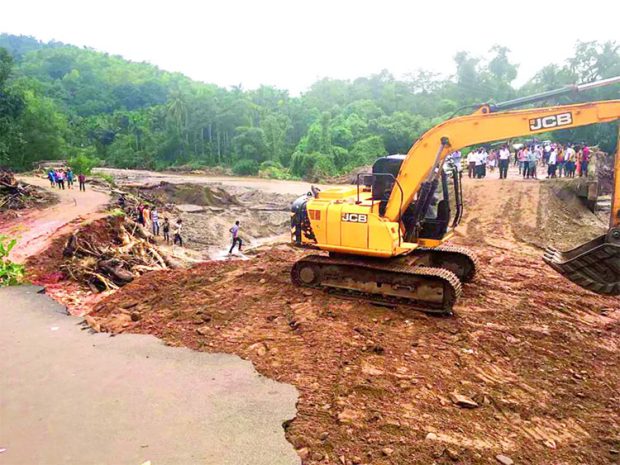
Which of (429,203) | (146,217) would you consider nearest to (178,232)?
(146,217)

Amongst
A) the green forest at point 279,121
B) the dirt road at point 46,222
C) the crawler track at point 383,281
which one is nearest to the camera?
the crawler track at point 383,281

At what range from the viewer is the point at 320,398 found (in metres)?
5.38

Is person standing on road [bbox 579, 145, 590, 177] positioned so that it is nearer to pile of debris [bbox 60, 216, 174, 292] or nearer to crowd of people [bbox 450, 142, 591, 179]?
crowd of people [bbox 450, 142, 591, 179]

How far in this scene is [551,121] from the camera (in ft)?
24.0

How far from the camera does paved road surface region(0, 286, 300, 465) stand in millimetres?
4520

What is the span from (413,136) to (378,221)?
3455 centimetres

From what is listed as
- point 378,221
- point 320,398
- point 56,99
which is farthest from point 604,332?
point 56,99

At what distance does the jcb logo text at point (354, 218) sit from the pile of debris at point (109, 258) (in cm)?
568

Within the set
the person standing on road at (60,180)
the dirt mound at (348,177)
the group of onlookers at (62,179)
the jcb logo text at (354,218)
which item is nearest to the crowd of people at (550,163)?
the jcb logo text at (354,218)

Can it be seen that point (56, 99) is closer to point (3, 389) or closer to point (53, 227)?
point (53, 227)

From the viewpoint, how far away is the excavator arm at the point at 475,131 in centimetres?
712

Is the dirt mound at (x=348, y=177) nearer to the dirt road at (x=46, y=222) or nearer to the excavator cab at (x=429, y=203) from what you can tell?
the dirt road at (x=46, y=222)

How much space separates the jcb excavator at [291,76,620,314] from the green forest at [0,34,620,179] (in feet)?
81.4

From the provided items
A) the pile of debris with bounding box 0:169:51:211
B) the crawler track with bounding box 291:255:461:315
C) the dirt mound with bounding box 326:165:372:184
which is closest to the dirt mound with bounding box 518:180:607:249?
the crawler track with bounding box 291:255:461:315
